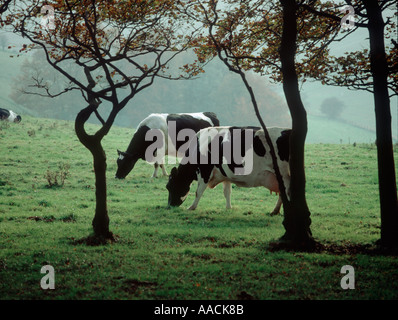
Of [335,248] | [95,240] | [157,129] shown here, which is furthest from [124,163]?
[335,248]

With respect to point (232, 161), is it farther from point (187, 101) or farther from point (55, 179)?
point (187, 101)

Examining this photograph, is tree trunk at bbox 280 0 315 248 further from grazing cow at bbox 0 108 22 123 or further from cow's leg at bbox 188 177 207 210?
grazing cow at bbox 0 108 22 123

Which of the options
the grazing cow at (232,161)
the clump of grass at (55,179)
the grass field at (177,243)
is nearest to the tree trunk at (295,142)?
the grass field at (177,243)

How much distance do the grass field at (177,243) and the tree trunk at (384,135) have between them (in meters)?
0.72

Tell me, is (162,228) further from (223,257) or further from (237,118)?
(237,118)

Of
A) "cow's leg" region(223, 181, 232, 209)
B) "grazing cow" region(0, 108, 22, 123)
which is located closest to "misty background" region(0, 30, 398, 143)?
"grazing cow" region(0, 108, 22, 123)

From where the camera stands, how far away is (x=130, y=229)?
1077 centimetres

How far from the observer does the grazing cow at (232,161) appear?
492 inches

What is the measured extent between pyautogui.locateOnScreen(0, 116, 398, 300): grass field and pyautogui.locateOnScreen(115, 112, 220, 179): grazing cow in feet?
2.61

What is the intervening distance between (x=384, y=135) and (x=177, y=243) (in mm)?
4936

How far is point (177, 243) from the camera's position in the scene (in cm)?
951

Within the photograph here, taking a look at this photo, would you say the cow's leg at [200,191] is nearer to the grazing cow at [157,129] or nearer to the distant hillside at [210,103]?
the grazing cow at [157,129]

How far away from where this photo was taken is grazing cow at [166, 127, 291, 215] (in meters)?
12.5

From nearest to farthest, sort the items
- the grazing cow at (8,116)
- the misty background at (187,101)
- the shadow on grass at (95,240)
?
the shadow on grass at (95,240)
the grazing cow at (8,116)
the misty background at (187,101)
